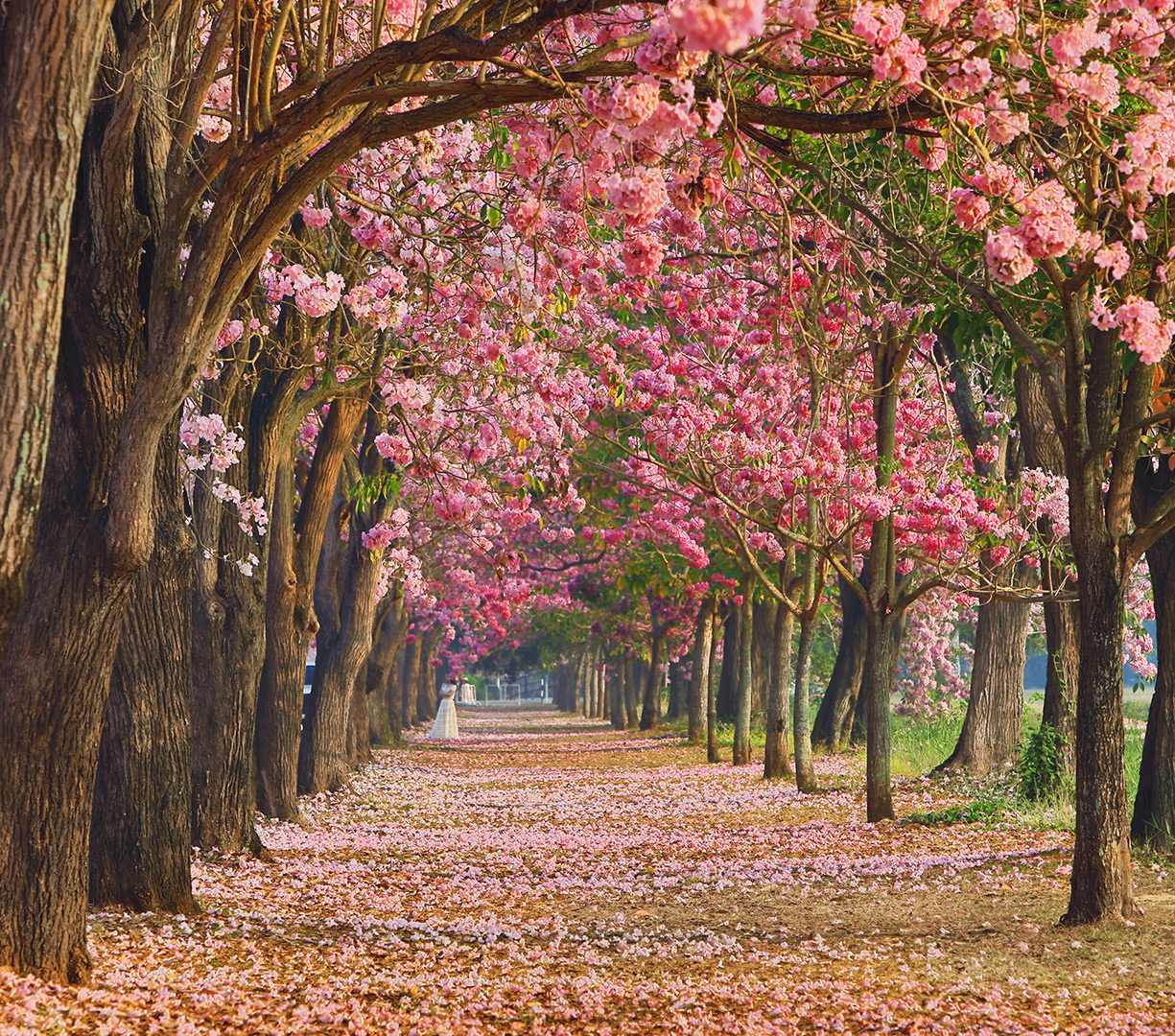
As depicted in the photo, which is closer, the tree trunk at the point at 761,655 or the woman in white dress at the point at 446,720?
the tree trunk at the point at 761,655

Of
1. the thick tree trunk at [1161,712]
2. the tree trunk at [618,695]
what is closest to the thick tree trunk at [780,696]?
the thick tree trunk at [1161,712]

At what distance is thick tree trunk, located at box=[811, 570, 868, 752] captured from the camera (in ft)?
87.7

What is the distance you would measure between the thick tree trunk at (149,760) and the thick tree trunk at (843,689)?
20.1 m

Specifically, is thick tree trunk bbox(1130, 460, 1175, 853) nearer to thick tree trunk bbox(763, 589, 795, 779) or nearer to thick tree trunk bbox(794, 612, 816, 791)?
thick tree trunk bbox(794, 612, 816, 791)

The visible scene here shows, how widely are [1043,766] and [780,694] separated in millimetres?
5760

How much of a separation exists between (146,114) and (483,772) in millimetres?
20224

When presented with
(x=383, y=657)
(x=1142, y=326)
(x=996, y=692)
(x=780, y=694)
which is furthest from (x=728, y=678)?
(x=1142, y=326)

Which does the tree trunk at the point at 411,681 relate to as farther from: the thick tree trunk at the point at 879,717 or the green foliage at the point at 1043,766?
the green foliage at the point at 1043,766

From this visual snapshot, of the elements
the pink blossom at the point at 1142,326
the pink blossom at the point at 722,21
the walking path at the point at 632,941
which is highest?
the pink blossom at the point at 722,21

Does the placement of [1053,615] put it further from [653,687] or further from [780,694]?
[653,687]

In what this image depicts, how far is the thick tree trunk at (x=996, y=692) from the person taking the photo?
57.7 ft

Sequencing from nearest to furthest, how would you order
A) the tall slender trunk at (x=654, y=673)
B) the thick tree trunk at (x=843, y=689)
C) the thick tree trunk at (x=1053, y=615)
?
the thick tree trunk at (x=1053, y=615) < the thick tree trunk at (x=843, y=689) < the tall slender trunk at (x=654, y=673)

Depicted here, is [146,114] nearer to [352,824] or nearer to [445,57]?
[445,57]

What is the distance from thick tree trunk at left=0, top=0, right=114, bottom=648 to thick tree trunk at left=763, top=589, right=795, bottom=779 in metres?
14.7
